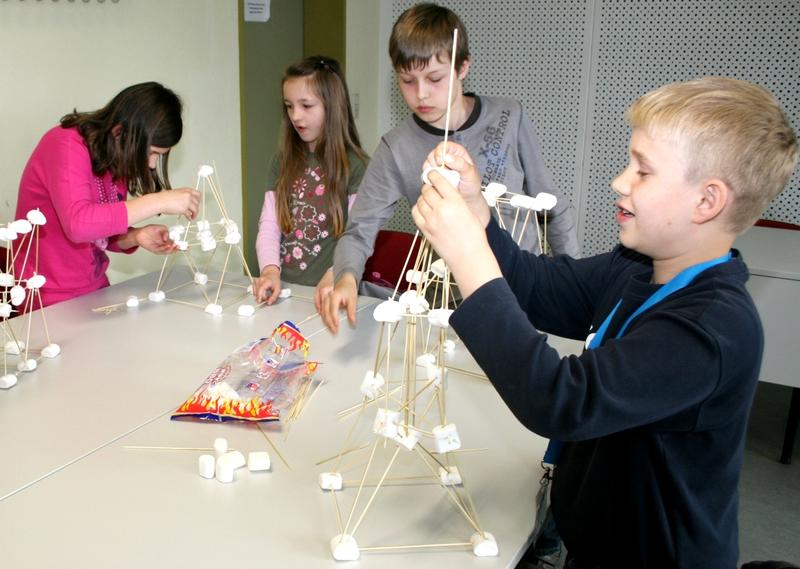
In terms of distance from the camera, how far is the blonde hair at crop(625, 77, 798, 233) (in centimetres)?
91

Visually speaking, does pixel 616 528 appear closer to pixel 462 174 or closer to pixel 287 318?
pixel 462 174

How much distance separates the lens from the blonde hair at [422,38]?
6.15ft

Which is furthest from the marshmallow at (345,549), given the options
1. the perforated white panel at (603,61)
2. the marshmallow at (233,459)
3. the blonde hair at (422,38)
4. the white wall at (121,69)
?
the perforated white panel at (603,61)

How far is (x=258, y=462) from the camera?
3.81 ft

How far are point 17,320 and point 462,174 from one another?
117 cm

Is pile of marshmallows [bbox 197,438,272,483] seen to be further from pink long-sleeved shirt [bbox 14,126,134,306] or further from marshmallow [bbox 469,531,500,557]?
pink long-sleeved shirt [bbox 14,126,134,306]

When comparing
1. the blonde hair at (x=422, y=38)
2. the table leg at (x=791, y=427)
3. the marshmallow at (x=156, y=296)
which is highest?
the blonde hair at (x=422, y=38)

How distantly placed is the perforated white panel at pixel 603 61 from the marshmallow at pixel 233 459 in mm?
2550

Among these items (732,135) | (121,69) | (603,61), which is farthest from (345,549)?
(603,61)

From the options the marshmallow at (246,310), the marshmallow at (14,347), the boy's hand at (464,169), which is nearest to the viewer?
the boy's hand at (464,169)

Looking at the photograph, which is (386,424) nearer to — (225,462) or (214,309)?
(225,462)

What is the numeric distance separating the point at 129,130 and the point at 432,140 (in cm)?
80

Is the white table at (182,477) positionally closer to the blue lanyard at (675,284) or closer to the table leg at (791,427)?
the blue lanyard at (675,284)

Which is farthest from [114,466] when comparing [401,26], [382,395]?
[401,26]
